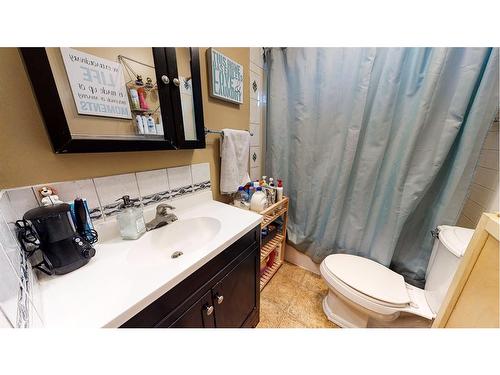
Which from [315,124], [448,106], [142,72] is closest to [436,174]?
[448,106]

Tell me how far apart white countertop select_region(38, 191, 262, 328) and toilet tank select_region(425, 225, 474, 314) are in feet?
3.10

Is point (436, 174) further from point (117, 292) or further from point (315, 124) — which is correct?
point (117, 292)

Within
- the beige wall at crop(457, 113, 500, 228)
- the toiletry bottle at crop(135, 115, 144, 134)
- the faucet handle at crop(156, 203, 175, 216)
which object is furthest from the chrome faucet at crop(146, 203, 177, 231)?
the beige wall at crop(457, 113, 500, 228)

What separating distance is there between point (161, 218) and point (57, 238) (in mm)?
322

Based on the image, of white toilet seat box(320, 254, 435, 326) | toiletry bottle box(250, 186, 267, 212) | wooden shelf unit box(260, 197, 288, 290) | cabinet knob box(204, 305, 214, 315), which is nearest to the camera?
cabinet knob box(204, 305, 214, 315)

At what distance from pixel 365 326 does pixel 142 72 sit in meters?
1.76

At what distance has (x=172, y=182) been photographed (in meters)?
0.86

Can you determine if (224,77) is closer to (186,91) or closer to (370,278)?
(186,91)

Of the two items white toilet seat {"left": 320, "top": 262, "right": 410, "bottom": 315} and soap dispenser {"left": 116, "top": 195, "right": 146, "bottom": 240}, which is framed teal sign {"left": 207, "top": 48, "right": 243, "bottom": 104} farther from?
white toilet seat {"left": 320, "top": 262, "right": 410, "bottom": 315}

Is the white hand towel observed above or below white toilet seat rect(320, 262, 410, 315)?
above

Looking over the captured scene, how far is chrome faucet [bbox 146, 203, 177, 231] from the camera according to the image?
0.73m

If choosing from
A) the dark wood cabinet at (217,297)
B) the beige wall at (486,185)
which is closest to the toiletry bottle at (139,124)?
the dark wood cabinet at (217,297)
